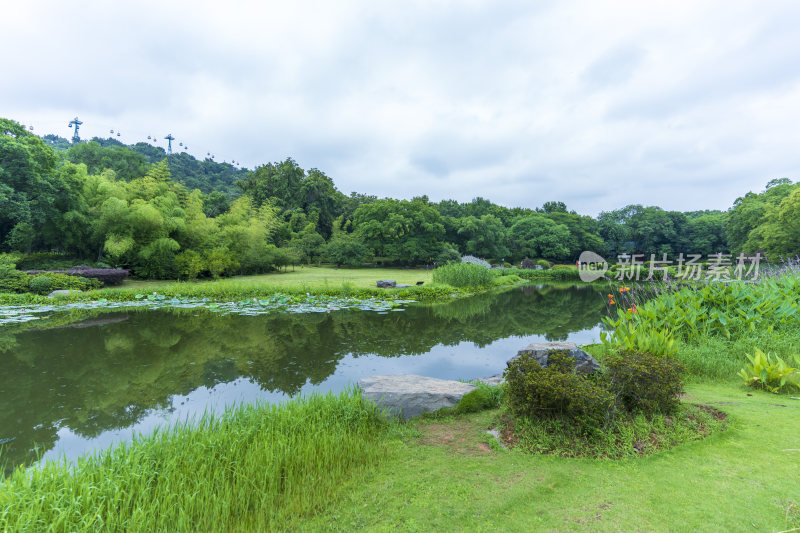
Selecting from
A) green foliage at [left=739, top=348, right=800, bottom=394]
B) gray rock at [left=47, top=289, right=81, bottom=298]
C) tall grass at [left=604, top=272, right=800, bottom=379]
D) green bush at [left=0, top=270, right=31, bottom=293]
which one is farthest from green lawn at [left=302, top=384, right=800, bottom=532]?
green bush at [left=0, top=270, right=31, bottom=293]

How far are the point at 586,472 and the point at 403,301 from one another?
1099 centimetres

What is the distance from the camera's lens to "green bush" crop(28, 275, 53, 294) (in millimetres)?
12109

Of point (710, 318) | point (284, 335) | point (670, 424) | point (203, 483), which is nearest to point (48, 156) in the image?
point (284, 335)

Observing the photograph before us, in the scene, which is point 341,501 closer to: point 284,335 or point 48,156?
point 284,335

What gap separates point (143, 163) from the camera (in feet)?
119

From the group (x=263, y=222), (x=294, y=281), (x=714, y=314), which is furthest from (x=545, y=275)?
(x=714, y=314)

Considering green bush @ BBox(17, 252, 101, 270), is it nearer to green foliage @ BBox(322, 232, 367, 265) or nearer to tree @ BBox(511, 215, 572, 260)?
green foliage @ BBox(322, 232, 367, 265)

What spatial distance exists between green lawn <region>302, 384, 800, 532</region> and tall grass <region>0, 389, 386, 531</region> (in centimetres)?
28

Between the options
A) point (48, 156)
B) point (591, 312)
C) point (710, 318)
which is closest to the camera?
point (710, 318)

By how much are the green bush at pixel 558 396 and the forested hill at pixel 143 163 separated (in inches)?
1093

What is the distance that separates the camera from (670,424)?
302 cm

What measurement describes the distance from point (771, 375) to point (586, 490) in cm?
369

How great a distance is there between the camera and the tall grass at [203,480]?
6.64 ft

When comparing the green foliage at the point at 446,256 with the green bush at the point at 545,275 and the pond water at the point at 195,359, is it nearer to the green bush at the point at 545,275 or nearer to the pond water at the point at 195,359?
the green bush at the point at 545,275
